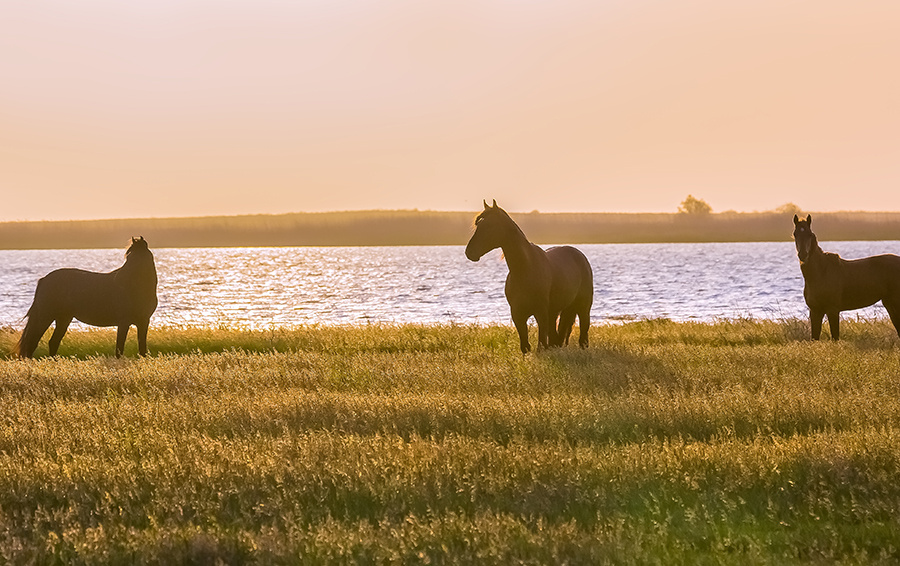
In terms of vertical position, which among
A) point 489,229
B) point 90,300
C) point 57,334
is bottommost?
point 57,334

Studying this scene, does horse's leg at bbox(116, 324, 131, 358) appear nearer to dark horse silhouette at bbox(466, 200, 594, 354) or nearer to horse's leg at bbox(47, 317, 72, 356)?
horse's leg at bbox(47, 317, 72, 356)

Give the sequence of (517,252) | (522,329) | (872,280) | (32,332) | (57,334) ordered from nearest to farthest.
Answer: (517,252) < (522,329) < (872,280) < (32,332) < (57,334)

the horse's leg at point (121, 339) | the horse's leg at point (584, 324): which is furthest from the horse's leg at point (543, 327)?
the horse's leg at point (121, 339)

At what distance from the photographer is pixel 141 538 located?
5.75 metres

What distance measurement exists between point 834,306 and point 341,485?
42.9ft

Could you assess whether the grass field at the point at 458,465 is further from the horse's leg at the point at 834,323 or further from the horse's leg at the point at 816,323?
the horse's leg at the point at 816,323

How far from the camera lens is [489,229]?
1447 centimetres

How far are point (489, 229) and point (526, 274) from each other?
1048 mm

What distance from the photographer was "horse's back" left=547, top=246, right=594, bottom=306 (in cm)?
1553

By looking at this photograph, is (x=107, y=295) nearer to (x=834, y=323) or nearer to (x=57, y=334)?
(x=57, y=334)

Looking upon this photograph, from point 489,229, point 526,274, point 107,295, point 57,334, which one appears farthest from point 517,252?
point 57,334

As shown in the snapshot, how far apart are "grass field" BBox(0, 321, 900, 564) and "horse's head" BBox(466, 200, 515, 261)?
98.4 inches

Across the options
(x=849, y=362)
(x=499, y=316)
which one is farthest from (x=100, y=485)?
(x=499, y=316)

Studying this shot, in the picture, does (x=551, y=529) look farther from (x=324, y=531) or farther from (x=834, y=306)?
(x=834, y=306)
